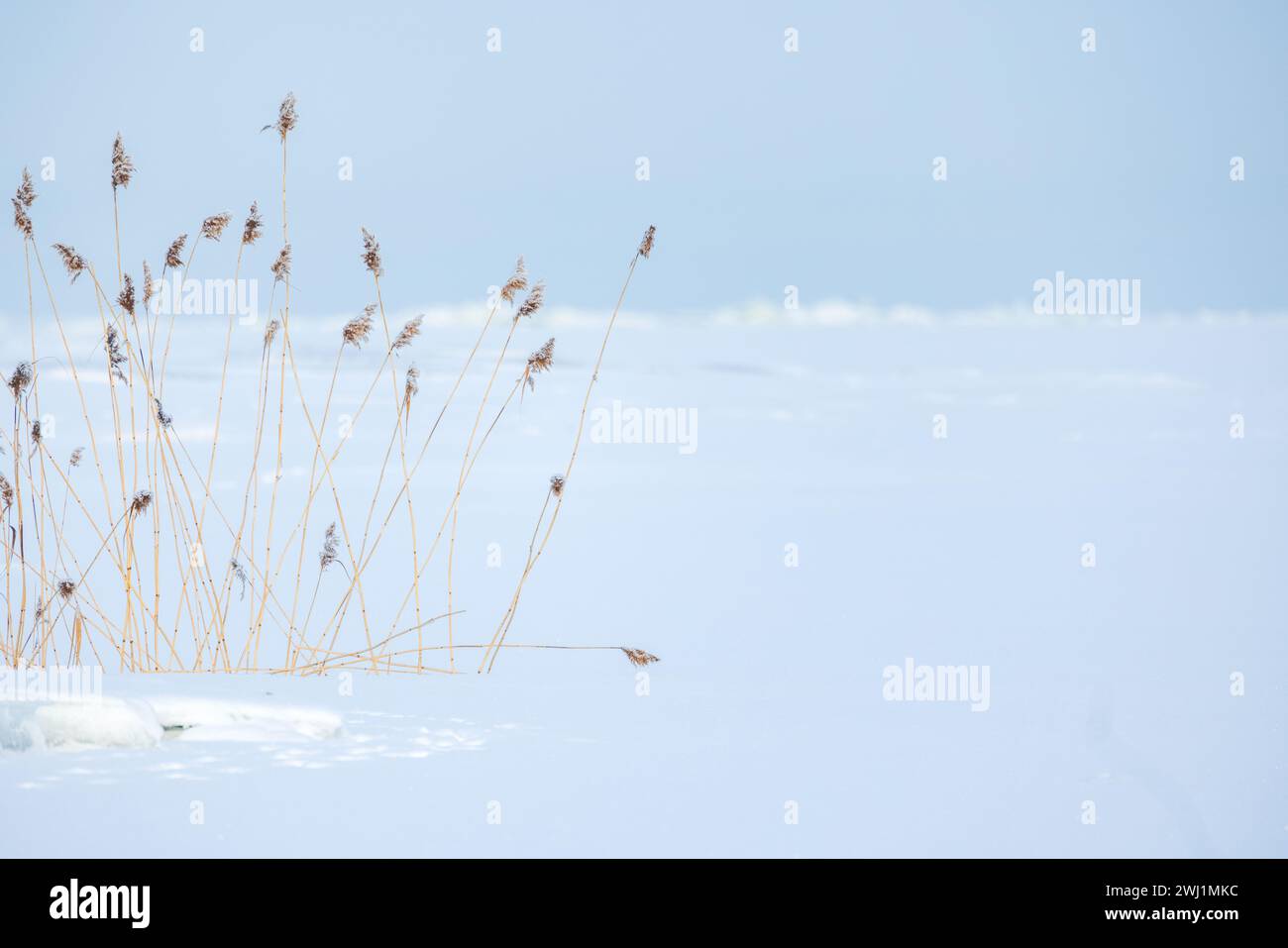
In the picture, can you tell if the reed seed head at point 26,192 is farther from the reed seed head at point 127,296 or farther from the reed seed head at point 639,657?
the reed seed head at point 639,657

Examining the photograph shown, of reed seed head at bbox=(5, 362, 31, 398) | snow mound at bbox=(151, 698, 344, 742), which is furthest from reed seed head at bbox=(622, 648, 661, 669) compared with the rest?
reed seed head at bbox=(5, 362, 31, 398)

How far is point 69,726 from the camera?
10.5ft

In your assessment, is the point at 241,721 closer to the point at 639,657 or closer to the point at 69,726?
the point at 69,726

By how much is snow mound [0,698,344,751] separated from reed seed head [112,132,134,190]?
1.61m

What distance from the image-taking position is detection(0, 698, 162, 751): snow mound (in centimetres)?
319

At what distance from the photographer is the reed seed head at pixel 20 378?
392 centimetres

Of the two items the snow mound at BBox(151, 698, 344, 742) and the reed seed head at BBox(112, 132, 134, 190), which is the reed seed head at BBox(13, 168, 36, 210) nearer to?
the reed seed head at BBox(112, 132, 134, 190)

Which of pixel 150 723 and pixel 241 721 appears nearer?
pixel 150 723

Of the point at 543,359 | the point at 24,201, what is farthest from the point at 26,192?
the point at 543,359

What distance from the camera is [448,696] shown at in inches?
153

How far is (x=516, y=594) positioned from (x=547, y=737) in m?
0.78

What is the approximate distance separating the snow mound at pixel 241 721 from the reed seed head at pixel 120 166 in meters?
1.61

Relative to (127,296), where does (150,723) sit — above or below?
below

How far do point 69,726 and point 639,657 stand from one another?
163cm
